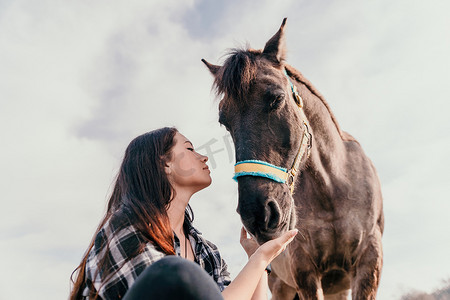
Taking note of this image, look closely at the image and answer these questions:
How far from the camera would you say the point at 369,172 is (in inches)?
179

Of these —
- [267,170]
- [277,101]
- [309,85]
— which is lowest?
[267,170]

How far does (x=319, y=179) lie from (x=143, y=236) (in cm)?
259

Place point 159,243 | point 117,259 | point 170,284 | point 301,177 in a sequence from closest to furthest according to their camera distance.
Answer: point 170,284, point 117,259, point 159,243, point 301,177

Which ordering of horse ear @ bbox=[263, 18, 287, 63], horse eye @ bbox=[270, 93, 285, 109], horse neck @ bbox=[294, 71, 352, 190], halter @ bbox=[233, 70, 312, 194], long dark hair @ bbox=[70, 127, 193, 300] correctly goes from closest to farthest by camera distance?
1. long dark hair @ bbox=[70, 127, 193, 300]
2. halter @ bbox=[233, 70, 312, 194]
3. horse eye @ bbox=[270, 93, 285, 109]
4. horse ear @ bbox=[263, 18, 287, 63]
5. horse neck @ bbox=[294, 71, 352, 190]

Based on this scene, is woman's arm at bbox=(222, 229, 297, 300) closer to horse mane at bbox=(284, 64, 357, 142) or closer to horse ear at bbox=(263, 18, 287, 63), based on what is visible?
horse ear at bbox=(263, 18, 287, 63)

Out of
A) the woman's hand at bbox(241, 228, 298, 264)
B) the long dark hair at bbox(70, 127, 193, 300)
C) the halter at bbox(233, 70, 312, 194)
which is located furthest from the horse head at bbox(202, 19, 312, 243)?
the woman's hand at bbox(241, 228, 298, 264)

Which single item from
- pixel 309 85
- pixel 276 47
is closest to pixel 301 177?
pixel 309 85

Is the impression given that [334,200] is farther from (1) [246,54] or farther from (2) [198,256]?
(2) [198,256]

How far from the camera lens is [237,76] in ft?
11.3

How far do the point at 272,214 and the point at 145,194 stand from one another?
1.06 metres

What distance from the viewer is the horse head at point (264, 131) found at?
289cm

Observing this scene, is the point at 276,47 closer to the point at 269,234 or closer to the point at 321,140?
the point at 321,140

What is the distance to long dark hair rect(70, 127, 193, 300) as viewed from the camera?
2043 millimetres

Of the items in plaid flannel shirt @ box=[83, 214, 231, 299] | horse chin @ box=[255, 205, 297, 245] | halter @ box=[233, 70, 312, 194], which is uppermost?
halter @ box=[233, 70, 312, 194]
